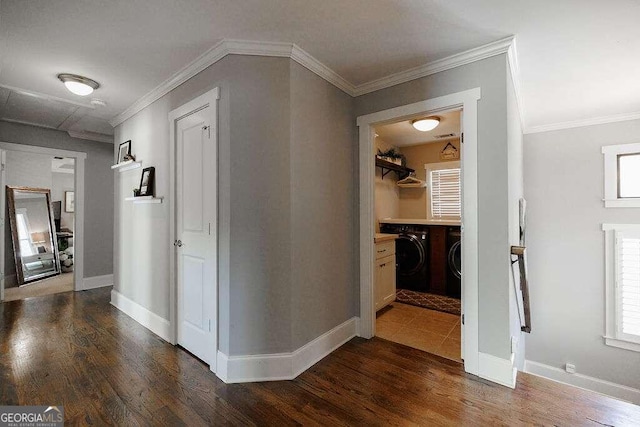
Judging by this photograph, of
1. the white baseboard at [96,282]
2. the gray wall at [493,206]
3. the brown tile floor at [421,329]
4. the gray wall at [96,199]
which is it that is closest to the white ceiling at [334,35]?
the gray wall at [493,206]

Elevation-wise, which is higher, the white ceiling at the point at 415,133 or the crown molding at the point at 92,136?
the white ceiling at the point at 415,133

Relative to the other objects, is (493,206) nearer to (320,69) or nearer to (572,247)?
(320,69)

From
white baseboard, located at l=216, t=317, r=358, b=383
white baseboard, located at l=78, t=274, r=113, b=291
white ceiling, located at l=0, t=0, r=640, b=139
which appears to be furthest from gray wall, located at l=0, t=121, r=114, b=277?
white baseboard, located at l=216, t=317, r=358, b=383

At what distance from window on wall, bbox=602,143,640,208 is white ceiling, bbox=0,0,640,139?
878 mm

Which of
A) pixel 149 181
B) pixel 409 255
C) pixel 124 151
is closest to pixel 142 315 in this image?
pixel 149 181

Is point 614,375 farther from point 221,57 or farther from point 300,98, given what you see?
point 221,57

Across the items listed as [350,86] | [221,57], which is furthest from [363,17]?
[221,57]

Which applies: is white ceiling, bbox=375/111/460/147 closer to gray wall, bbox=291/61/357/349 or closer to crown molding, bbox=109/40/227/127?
gray wall, bbox=291/61/357/349

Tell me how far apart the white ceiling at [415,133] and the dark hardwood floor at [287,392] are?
115 inches

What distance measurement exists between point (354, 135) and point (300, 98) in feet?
2.59

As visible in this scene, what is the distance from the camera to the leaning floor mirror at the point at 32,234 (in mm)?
4711

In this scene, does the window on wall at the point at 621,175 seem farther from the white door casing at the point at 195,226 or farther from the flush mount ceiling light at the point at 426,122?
Answer: the white door casing at the point at 195,226

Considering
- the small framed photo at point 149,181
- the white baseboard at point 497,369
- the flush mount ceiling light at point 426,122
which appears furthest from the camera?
the flush mount ceiling light at point 426,122

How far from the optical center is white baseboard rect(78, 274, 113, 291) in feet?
13.9
